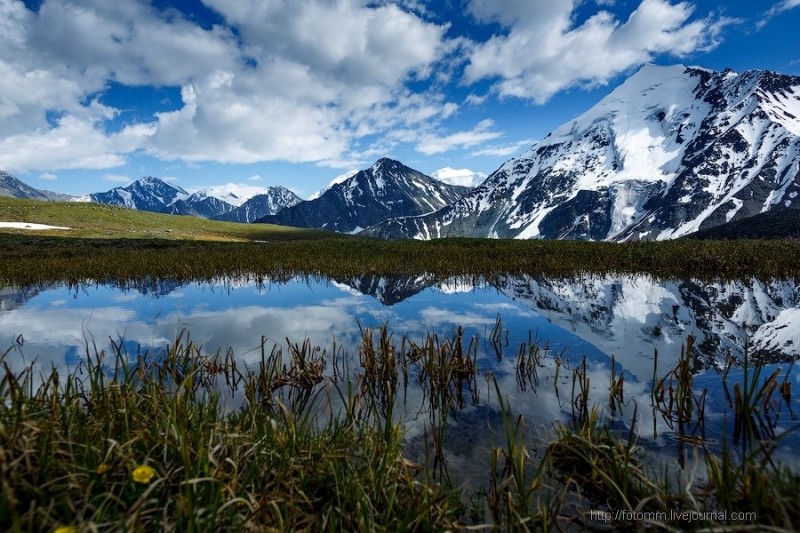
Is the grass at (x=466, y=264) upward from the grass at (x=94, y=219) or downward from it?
downward

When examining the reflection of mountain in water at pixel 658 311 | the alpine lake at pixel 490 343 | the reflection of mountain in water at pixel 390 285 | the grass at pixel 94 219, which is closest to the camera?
the alpine lake at pixel 490 343

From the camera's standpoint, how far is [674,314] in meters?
10.3

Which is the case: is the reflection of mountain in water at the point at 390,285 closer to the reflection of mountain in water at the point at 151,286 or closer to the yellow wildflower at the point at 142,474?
the reflection of mountain in water at the point at 151,286

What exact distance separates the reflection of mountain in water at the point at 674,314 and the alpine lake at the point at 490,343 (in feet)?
0.20

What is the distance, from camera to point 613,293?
45.0 feet

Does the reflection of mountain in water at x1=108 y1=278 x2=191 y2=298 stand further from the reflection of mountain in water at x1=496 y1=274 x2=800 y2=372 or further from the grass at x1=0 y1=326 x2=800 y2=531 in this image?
the reflection of mountain in water at x1=496 y1=274 x2=800 y2=372

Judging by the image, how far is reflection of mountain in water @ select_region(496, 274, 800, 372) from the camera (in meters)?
7.52

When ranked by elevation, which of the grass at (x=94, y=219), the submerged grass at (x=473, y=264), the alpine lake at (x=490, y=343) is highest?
the grass at (x=94, y=219)

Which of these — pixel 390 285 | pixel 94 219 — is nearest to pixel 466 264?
pixel 390 285

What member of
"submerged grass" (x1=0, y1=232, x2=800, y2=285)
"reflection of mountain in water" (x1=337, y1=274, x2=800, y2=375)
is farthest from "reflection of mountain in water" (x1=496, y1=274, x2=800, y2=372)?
"submerged grass" (x1=0, y1=232, x2=800, y2=285)

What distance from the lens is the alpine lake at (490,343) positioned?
4434 mm

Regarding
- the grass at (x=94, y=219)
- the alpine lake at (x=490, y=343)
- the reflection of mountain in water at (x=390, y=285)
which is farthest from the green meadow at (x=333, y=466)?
the grass at (x=94, y=219)

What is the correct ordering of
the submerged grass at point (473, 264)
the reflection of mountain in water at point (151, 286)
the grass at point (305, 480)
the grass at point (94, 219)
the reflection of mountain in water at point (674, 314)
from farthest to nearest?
the grass at point (94, 219), the submerged grass at point (473, 264), the reflection of mountain in water at point (151, 286), the reflection of mountain in water at point (674, 314), the grass at point (305, 480)

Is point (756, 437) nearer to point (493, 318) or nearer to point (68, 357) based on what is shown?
point (493, 318)
